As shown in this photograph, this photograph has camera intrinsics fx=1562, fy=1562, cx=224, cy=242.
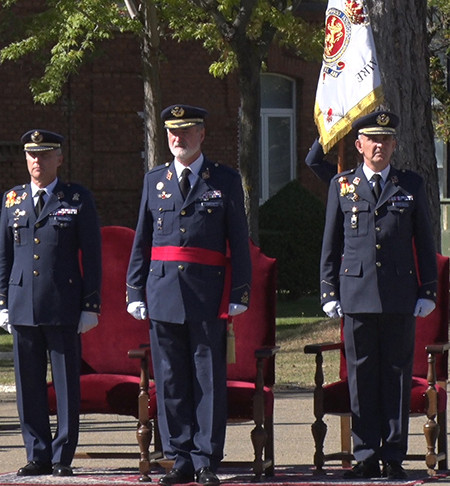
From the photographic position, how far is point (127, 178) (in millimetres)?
23969

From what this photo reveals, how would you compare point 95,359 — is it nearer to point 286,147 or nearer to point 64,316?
point 64,316

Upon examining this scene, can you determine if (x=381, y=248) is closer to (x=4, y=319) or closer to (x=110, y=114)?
(x=4, y=319)

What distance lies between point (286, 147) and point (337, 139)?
1534cm

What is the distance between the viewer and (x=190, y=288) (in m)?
7.93

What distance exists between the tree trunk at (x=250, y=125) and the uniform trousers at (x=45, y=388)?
10603 millimetres

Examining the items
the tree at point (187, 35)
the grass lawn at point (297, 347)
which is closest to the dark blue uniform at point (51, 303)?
the grass lawn at point (297, 347)

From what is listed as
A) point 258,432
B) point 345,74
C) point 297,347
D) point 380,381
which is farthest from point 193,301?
point 297,347

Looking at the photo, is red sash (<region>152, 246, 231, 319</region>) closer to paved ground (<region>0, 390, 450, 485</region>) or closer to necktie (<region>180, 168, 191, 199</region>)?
necktie (<region>180, 168, 191, 199</region>)

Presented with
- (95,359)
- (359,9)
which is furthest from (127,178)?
(95,359)

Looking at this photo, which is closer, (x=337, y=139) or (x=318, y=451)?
(x=318, y=451)

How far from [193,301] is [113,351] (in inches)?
40.6

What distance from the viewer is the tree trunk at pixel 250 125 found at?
1883 cm

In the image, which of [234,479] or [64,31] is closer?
[234,479]

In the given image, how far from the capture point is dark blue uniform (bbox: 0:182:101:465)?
8.20m
